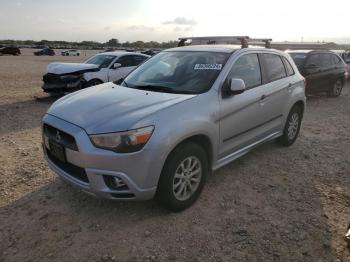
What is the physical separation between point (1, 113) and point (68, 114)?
584 centimetres

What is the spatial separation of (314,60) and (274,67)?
258 inches

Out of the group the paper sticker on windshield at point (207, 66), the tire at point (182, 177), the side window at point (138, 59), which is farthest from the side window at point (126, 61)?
the tire at point (182, 177)

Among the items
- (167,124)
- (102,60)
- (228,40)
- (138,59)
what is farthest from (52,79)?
(167,124)

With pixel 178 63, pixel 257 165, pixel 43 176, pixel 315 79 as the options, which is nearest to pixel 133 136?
pixel 178 63

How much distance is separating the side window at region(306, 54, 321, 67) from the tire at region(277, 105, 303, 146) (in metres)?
5.15

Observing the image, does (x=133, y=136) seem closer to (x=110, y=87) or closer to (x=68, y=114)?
(x=68, y=114)

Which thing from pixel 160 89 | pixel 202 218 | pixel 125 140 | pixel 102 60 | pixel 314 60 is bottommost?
pixel 202 218

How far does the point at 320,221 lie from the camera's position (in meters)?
3.71

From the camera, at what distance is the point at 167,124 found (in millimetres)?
3332

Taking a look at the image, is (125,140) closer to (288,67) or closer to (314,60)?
(288,67)

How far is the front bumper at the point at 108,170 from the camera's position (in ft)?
10.4

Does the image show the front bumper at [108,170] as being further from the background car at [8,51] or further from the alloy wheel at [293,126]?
the background car at [8,51]

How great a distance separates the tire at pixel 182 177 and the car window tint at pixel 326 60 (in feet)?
29.5

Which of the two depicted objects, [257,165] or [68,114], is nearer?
[68,114]
